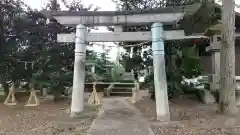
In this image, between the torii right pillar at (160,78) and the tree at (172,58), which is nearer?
the torii right pillar at (160,78)

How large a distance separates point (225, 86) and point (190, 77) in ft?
14.2

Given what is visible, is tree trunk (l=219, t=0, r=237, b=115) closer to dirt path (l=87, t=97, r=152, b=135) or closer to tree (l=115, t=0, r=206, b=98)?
dirt path (l=87, t=97, r=152, b=135)

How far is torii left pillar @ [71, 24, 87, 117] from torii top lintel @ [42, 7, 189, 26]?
337mm

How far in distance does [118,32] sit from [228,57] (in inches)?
145

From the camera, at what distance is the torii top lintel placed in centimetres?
977

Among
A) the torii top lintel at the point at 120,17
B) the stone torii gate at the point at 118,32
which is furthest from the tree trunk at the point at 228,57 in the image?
the torii top lintel at the point at 120,17

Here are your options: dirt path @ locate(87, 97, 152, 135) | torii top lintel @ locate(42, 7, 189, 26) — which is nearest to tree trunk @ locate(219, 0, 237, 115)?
torii top lintel @ locate(42, 7, 189, 26)

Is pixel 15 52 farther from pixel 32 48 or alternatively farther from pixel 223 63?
pixel 223 63

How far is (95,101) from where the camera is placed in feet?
44.5

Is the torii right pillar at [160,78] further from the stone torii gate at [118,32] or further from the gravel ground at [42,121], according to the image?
the gravel ground at [42,121]

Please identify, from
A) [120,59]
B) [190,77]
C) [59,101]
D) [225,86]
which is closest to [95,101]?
[59,101]

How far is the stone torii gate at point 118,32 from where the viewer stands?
9711mm

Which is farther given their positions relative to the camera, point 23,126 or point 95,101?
point 95,101

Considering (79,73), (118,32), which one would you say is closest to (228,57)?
(118,32)
